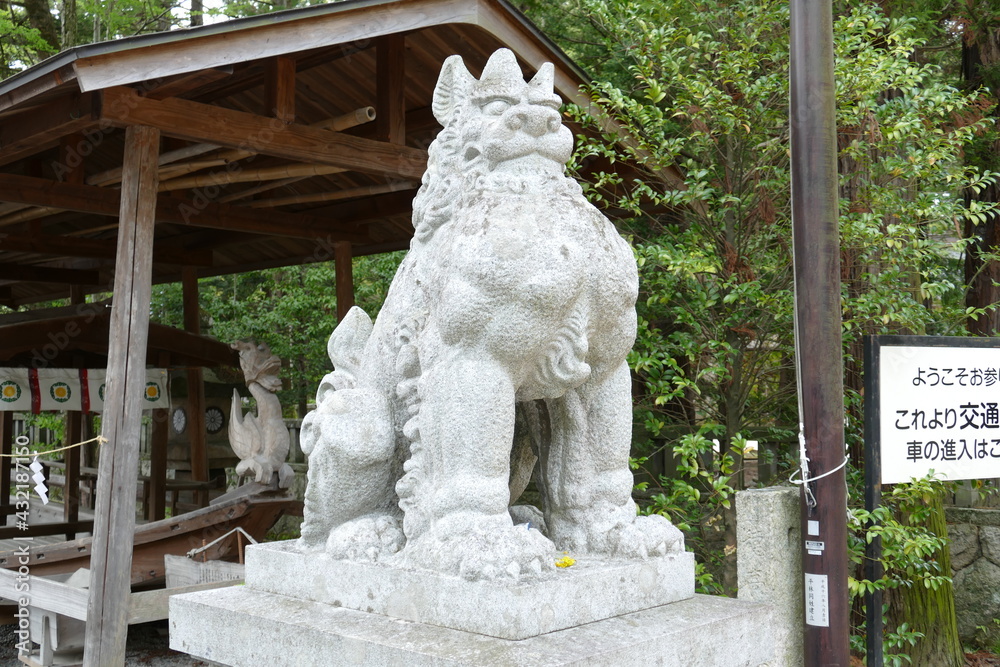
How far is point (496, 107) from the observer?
2.40 meters

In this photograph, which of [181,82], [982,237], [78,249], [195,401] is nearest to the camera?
[181,82]

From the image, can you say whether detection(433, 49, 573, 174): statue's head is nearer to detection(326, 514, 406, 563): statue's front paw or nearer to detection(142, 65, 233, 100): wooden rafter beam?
detection(326, 514, 406, 563): statue's front paw

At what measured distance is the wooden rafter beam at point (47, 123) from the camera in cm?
475

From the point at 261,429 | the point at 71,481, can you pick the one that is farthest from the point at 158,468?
the point at 261,429

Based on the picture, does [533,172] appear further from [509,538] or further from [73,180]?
[73,180]

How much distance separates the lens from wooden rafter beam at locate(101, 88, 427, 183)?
190 inches

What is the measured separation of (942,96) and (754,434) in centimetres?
257

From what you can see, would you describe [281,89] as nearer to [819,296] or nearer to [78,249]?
[819,296]

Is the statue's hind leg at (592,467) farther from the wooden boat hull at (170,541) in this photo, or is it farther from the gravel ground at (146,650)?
the gravel ground at (146,650)

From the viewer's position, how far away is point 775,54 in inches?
201

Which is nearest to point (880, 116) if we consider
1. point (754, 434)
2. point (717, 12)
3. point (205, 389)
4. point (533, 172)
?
point (717, 12)

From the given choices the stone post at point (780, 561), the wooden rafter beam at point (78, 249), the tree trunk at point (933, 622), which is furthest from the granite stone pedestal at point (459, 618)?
the wooden rafter beam at point (78, 249)

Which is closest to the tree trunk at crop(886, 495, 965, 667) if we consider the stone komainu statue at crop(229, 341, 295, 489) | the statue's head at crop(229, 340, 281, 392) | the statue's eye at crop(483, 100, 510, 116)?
the statue's eye at crop(483, 100, 510, 116)

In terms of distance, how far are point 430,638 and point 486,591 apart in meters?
0.17
